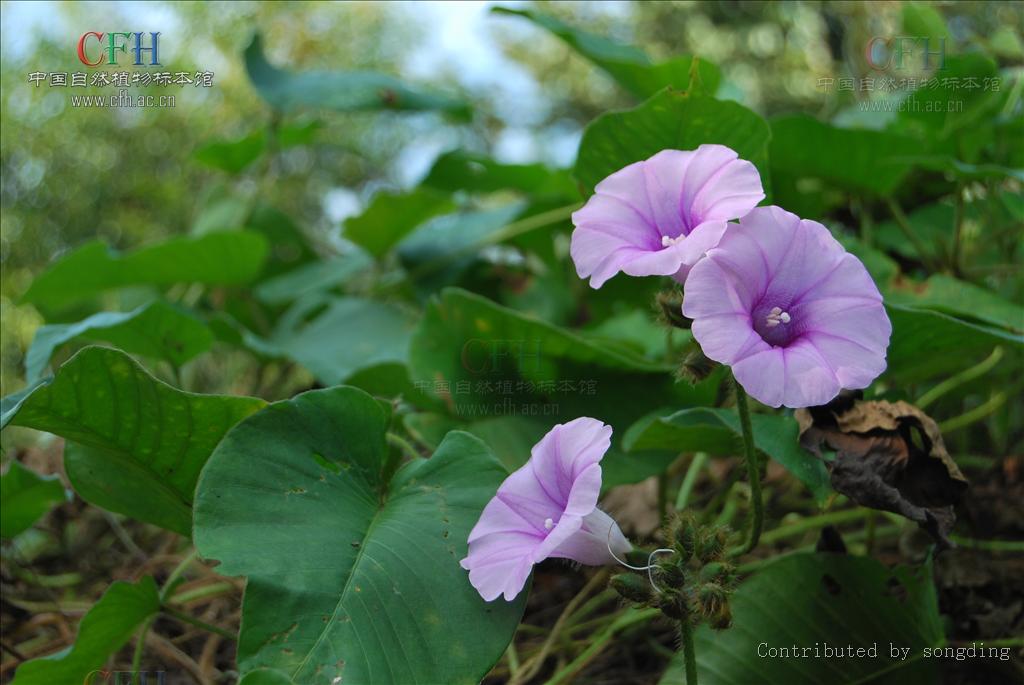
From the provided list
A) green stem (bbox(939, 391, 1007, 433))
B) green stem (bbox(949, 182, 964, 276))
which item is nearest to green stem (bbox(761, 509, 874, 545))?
green stem (bbox(939, 391, 1007, 433))

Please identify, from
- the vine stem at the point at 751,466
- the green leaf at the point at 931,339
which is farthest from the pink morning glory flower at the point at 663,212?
the green leaf at the point at 931,339

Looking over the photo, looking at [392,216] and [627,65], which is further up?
[627,65]

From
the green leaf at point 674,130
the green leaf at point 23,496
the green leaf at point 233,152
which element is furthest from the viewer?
the green leaf at point 233,152

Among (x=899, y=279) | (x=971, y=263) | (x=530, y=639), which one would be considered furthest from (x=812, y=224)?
(x=971, y=263)

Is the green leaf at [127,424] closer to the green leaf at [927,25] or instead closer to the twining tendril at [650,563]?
the twining tendril at [650,563]

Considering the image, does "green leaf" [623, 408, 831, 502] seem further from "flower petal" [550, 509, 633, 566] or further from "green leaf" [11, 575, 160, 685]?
"green leaf" [11, 575, 160, 685]

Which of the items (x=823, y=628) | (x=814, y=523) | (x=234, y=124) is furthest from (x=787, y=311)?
(x=234, y=124)

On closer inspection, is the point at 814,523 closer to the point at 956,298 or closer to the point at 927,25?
the point at 956,298
